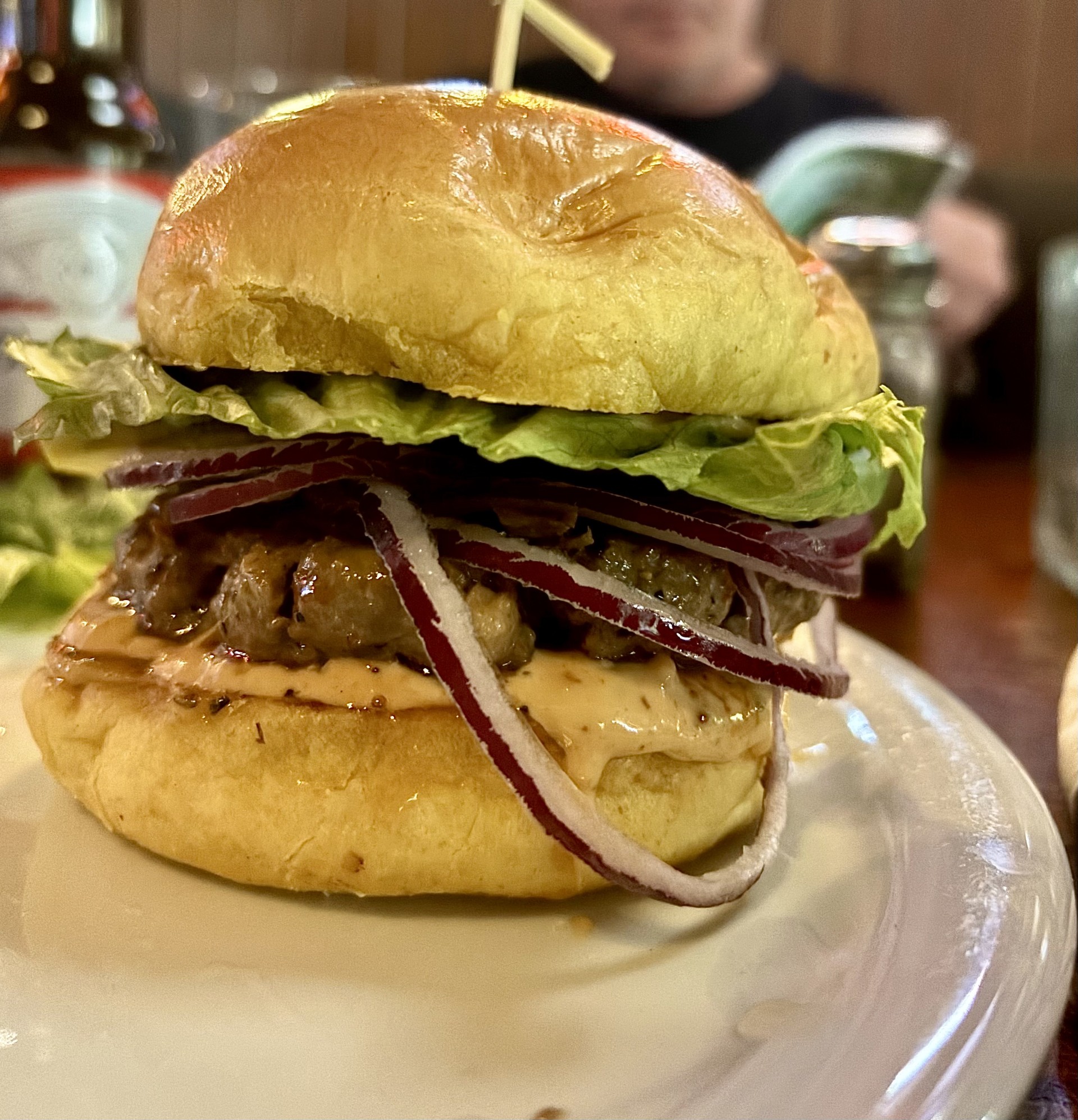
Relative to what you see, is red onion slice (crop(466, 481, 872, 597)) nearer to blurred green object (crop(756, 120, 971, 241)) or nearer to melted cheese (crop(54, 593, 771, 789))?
melted cheese (crop(54, 593, 771, 789))

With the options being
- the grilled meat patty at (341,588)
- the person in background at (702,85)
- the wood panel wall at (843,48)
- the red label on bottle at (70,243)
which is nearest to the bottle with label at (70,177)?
the red label on bottle at (70,243)

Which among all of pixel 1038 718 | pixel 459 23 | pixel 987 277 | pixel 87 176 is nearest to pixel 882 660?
pixel 1038 718

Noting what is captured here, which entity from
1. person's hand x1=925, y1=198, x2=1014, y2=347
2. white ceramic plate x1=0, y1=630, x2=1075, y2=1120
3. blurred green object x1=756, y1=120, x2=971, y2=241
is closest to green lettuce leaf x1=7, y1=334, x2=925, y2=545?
white ceramic plate x1=0, y1=630, x2=1075, y2=1120

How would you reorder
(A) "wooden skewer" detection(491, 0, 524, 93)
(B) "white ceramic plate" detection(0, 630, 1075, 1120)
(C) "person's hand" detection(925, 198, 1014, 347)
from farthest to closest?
(C) "person's hand" detection(925, 198, 1014, 347), (A) "wooden skewer" detection(491, 0, 524, 93), (B) "white ceramic plate" detection(0, 630, 1075, 1120)

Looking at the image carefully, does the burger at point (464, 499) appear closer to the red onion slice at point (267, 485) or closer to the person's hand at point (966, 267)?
the red onion slice at point (267, 485)

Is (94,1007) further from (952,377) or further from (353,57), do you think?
(353,57)

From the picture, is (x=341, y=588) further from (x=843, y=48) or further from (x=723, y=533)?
(x=843, y=48)
